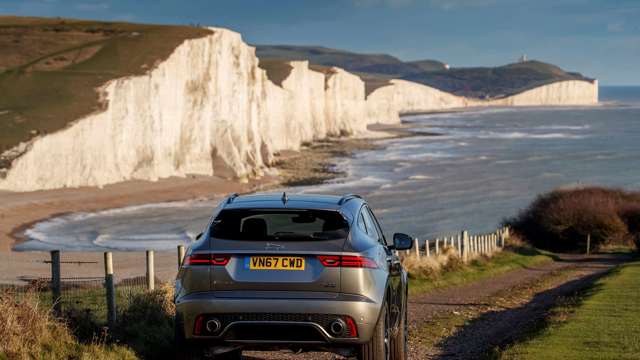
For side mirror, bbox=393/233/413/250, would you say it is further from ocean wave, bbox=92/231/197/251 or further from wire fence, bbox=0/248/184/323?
ocean wave, bbox=92/231/197/251

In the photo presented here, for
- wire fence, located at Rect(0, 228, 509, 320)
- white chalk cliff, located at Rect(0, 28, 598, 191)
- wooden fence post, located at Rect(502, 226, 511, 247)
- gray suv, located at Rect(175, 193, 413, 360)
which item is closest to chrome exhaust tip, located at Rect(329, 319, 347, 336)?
gray suv, located at Rect(175, 193, 413, 360)

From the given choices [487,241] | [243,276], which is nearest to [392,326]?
[243,276]

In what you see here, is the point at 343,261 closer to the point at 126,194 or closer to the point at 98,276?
the point at 98,276

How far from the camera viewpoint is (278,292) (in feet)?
26.2

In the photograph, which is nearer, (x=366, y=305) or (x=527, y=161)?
(x=366, y=305)

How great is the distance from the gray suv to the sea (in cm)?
3035

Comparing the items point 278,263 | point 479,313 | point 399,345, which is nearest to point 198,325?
point 278,263

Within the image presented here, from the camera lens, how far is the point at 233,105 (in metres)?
75.3

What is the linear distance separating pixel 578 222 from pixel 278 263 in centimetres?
3755

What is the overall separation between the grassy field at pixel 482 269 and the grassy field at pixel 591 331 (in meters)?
4.48

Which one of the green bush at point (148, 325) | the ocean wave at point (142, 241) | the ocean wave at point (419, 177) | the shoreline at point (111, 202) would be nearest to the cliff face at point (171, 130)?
the shoreline at point (111, 202)

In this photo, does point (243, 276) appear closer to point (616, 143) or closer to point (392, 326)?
point (392, 326)

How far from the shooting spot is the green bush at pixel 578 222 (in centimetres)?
4331

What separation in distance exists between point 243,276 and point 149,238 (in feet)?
115
